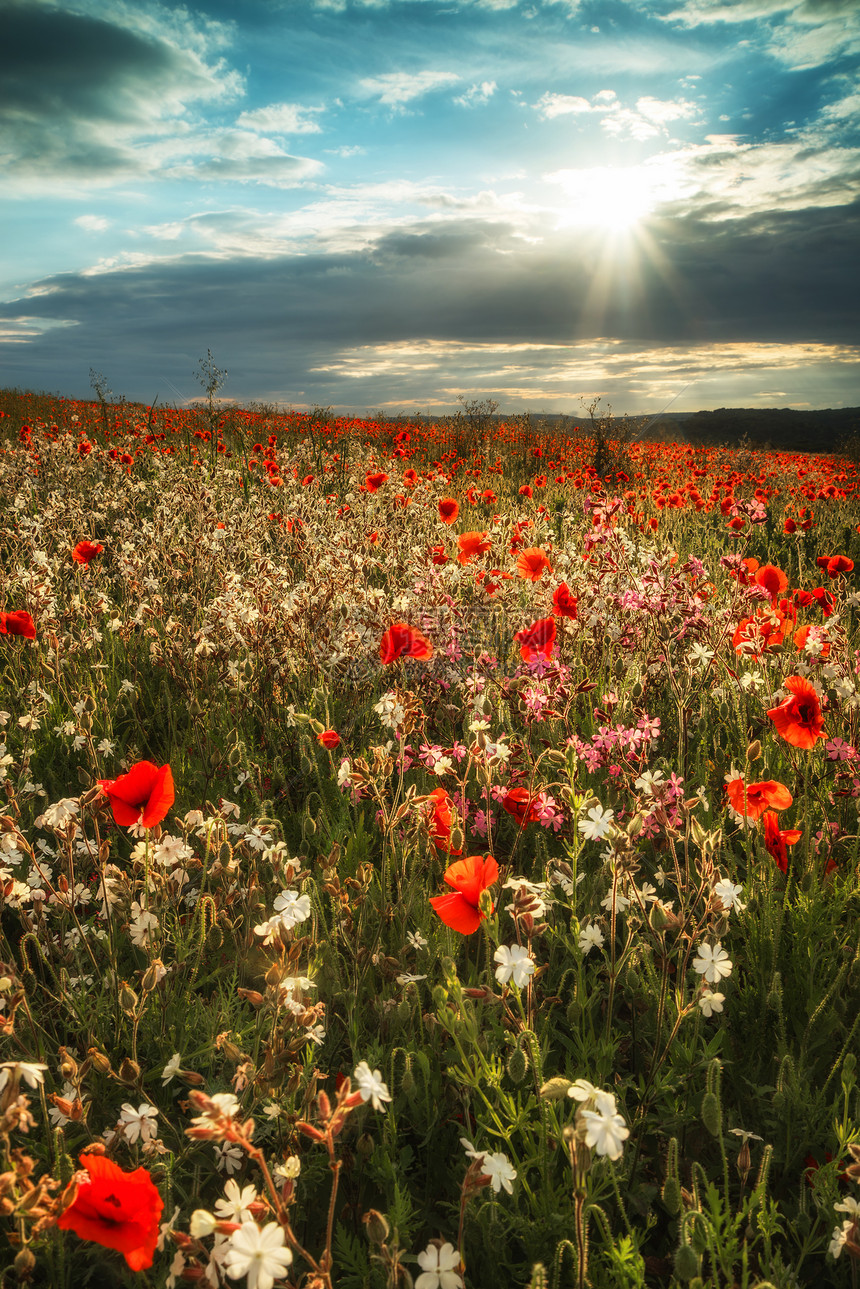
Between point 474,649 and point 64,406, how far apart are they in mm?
18782

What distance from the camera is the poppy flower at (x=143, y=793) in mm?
1694

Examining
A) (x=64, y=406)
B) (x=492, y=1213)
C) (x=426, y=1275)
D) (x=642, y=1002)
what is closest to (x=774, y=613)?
(x=642, y=1002)

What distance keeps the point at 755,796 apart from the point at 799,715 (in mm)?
403

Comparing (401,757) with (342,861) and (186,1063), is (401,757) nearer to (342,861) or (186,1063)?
(342,861)

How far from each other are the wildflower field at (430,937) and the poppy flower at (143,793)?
12 mm

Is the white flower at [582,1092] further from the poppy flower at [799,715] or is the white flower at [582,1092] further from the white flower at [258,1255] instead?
the poppy flower at [799,715]

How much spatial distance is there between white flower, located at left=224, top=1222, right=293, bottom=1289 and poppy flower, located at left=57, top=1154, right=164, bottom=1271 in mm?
204

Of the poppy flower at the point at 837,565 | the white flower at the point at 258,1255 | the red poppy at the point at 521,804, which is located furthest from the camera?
the poppy flower at the point at 837,565

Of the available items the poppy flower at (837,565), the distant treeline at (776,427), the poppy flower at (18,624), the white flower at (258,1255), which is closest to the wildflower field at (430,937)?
the white flower at (258,1255)

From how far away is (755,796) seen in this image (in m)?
1.99

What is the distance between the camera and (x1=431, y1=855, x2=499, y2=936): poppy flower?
1.56 metres

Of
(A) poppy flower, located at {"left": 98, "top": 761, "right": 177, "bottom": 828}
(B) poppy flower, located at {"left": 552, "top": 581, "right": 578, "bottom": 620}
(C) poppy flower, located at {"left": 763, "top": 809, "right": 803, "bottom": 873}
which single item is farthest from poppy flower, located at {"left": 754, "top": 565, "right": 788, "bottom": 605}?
(A) poppy flower, located at {"left": 98, "top": 761, "right": 177, "bottom": 828}

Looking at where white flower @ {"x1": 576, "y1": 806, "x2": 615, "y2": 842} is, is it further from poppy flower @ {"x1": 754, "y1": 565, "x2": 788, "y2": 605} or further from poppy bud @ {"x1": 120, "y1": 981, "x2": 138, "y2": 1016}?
poppy flower @ {"x1": 754, "y1": 565, "x2": 788, "y2": 605}

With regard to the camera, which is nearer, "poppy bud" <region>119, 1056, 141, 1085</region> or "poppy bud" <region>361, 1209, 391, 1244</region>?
"poppy bud" <region>361, 1209, 391, 1244</region>
